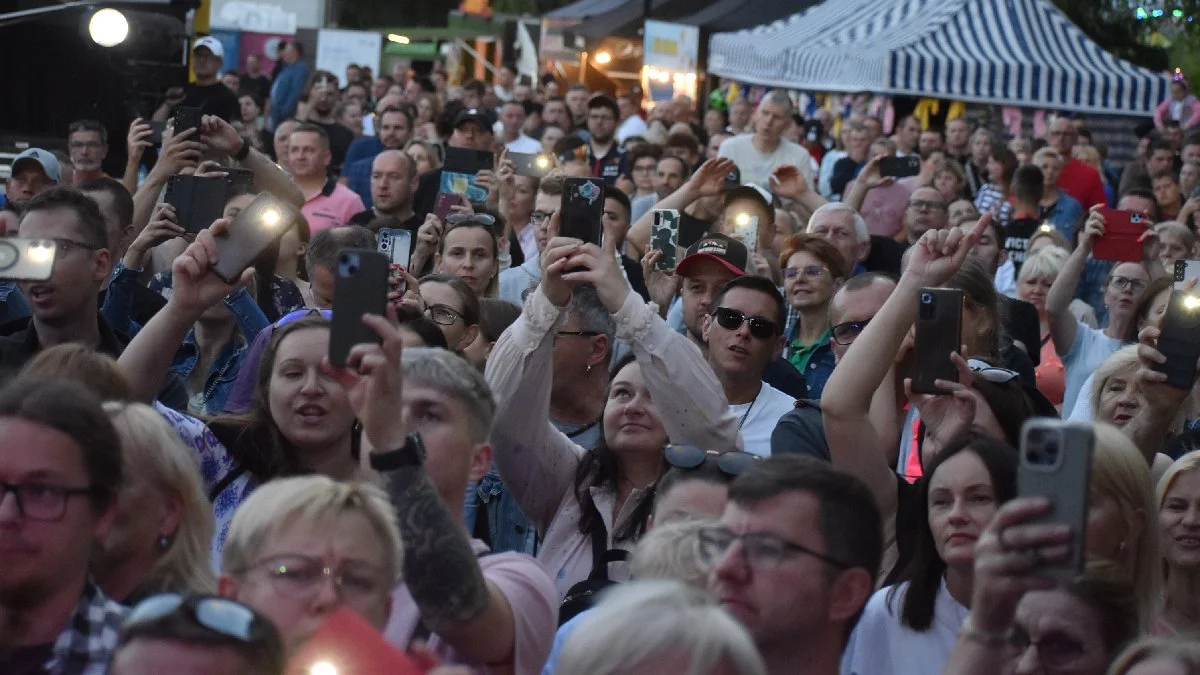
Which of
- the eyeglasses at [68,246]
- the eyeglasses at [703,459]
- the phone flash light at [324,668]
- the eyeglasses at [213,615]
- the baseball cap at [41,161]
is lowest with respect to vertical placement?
the eyeglasses at [703,459]

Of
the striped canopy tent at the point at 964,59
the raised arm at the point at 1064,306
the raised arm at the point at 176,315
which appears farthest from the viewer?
the striped canopy tent at the point at 964,59

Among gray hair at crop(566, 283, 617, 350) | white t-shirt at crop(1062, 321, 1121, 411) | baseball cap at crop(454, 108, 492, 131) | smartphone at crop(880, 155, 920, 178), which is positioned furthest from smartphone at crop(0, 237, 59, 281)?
baseball cap at crop(454, 108, 492, 131)

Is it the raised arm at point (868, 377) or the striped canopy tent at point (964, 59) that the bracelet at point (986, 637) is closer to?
the raised arm at point (868, 377)

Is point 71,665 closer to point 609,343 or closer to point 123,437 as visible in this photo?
point 123,437

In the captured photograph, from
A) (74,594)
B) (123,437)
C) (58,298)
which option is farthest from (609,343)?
(74,594)

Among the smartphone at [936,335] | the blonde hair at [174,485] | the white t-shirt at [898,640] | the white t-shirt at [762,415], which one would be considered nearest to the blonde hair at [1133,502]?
the white t-shirt at [898,640]

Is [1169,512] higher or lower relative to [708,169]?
lower

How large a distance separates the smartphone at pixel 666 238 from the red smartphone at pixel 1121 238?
2.16 metres

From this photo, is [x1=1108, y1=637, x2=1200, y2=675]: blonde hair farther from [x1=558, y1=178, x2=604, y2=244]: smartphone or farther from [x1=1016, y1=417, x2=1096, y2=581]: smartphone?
[x1=558, y1=178, x2=604, y2=244]: smartphone

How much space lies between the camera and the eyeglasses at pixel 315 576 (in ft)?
10.6

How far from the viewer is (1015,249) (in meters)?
11.8

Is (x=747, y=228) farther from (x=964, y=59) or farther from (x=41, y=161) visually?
(x=964, y=59)

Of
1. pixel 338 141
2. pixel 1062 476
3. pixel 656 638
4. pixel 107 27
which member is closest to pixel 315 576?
pixel 656 638

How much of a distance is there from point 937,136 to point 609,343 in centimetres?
1193
